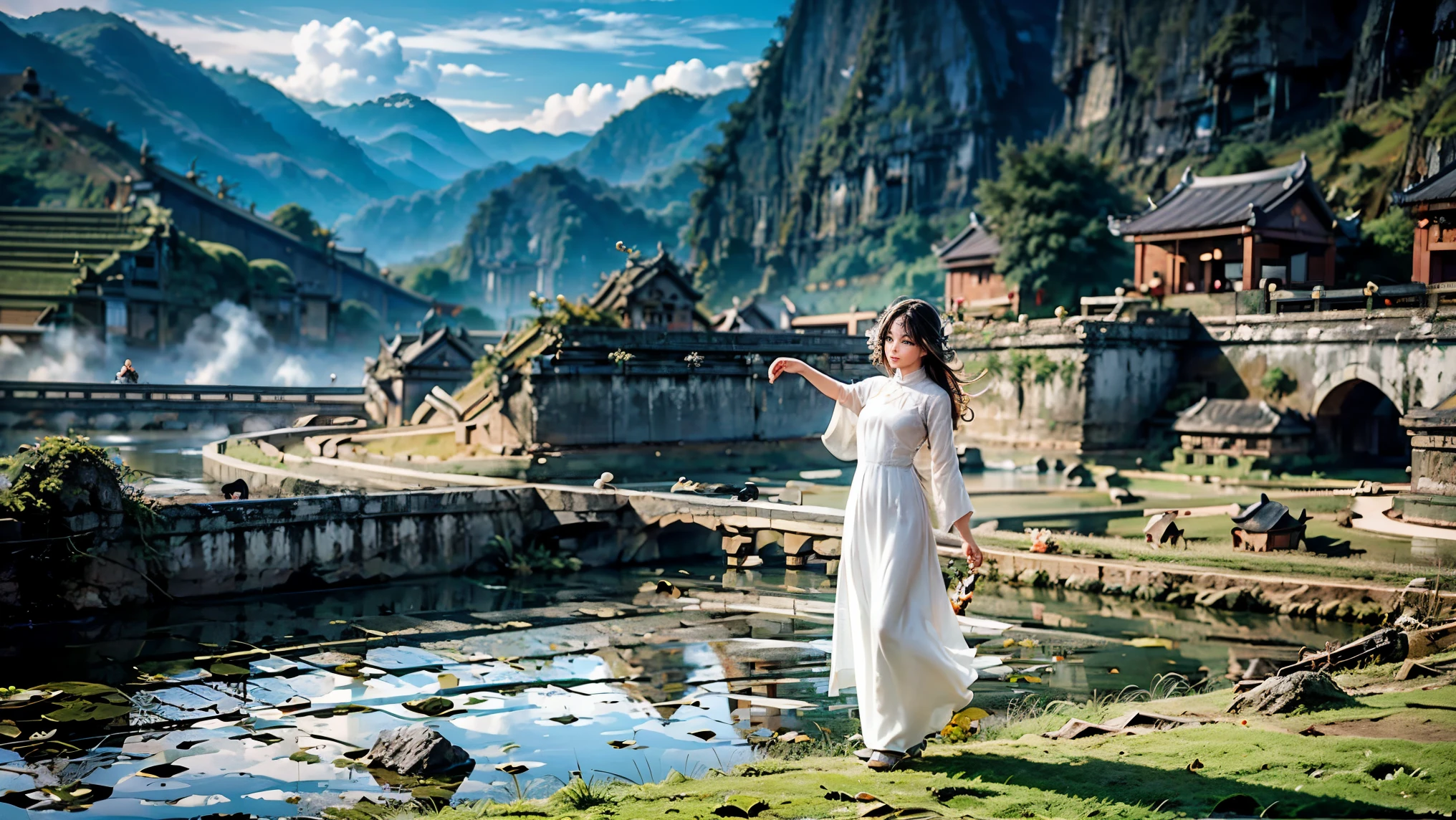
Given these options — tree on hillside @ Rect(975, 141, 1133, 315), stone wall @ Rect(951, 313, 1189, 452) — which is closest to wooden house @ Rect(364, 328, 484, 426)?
stone wall @ Rect(951, 313, 1189, 452)

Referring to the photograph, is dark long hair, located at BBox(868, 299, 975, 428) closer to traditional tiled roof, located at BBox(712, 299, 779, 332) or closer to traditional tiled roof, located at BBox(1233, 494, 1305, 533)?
traditional tiled roof, located at BBox(1233, 494, 1305, 533)

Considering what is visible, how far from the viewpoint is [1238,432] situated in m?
34.5

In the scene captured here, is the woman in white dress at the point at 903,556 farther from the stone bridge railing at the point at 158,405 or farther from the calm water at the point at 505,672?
the stone bridge railing at the point at 158,405

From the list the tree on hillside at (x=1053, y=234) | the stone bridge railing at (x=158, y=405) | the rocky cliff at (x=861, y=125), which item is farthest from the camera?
the rocky cliff at (x=861, y=125)

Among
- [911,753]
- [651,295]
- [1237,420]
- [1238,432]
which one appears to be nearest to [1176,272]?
[1237,420]

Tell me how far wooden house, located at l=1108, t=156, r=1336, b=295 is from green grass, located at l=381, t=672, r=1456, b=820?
3351 cm

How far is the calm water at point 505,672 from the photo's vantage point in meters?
10.9

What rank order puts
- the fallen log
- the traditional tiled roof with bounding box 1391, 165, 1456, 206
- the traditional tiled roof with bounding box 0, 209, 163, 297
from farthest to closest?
the traditional tiled roof with bounding box 0, 209, 163, 297 < the traditional tiled roof with bounding box 1391, 165, 1456, 206 < the fallen log

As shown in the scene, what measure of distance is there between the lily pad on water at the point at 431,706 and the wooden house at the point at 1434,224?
103ft

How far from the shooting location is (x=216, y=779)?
1062 centimetres

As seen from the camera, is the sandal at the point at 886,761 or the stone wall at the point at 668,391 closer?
the sandal at the point at 886,761

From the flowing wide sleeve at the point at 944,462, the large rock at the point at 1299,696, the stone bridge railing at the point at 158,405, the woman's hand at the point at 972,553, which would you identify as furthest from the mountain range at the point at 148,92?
the large rock at the point at 1299,696

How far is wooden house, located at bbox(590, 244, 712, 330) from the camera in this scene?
159ft

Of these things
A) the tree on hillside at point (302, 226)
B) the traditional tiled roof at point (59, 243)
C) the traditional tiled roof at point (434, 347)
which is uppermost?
the tree on hillside at point (302, 226)
